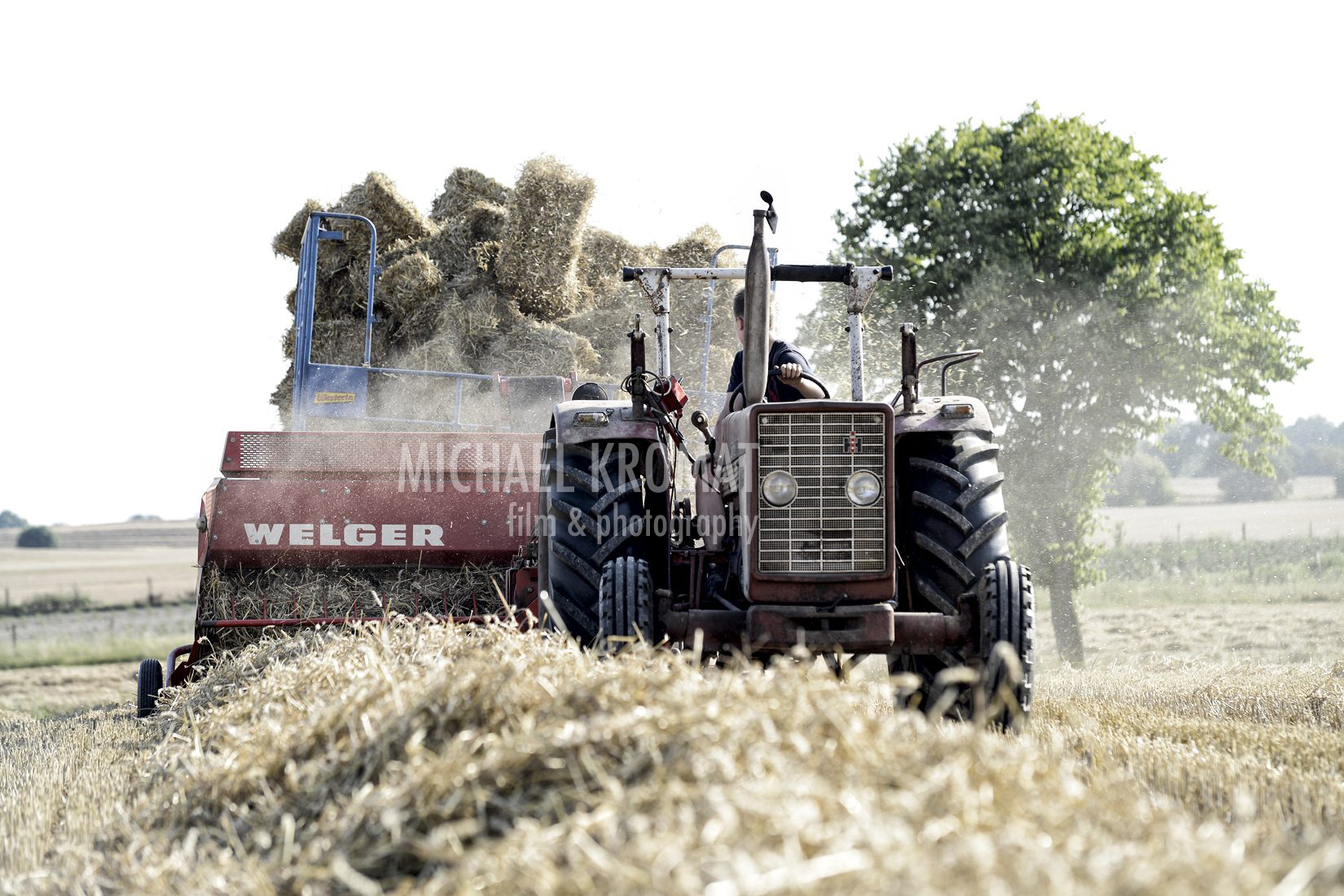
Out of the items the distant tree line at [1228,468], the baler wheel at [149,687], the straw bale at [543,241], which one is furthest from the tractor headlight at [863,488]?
the distant tree line at [1228,468]

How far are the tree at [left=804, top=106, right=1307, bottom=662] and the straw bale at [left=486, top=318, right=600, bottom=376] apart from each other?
6104mm

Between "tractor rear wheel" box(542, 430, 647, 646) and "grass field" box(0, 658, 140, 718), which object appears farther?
"grass field" box(0, 658, 140, 718)

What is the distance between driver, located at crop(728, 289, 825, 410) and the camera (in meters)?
5.19

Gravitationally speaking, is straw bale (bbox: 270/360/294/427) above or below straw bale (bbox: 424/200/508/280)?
below

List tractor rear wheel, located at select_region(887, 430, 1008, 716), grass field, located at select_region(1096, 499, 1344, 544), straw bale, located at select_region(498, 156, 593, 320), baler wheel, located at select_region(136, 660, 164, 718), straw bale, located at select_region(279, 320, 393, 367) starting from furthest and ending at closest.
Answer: grass field, located at select_region(1096, 499, 1344, 544)
straw bale, located at select_region(498, 156, 593, 320)
straw bale, located at select_region(279, 320, 393, 367)
baler wheel, located at select_region(136, 660, 164, 718)
tractor rear wheel, located at select_region(887, 430, 1008, 716)

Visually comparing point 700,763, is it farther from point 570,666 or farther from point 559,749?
point 570,666

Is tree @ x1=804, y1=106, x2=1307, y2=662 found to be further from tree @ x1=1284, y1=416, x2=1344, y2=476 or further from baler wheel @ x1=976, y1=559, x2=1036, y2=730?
tree @ x1=1284, y1=416, x2=1344, y2=476

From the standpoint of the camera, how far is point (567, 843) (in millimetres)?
2330

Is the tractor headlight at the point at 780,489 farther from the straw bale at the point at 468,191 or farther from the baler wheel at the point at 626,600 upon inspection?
the straw bale at the point at 468,191

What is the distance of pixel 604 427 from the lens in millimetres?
5414

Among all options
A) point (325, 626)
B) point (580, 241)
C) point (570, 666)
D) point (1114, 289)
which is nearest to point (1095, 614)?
point (1114, 289)

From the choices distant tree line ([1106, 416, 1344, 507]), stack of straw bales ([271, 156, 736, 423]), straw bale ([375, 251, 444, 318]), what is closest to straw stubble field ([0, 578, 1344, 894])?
stack of straw bales ([271, 156, 736, 423])

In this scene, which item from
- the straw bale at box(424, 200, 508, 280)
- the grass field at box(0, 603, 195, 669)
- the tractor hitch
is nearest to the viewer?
the tractor hitch

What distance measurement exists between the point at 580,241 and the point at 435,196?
1434mm
